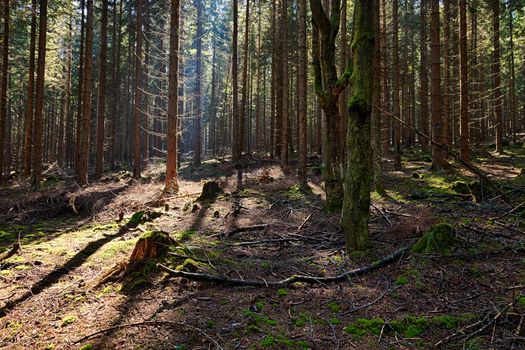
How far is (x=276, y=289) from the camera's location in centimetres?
535

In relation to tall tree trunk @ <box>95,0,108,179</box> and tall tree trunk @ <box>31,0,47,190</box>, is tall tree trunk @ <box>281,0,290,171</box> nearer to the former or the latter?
tall tree trunk @ <box>95,0,108,179</box>

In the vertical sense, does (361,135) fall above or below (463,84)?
below

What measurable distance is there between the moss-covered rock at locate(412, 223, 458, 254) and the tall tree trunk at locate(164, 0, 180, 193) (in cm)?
1011

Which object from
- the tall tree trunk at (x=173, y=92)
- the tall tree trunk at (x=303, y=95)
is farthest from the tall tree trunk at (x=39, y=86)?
the tall tree trunk at (x=303, y=95)

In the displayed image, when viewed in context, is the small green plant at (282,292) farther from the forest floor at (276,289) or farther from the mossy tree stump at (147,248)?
the mossy tree stump at (147,248)

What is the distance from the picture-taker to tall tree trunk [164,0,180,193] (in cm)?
1419

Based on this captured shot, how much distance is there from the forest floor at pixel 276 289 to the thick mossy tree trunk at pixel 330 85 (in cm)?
85

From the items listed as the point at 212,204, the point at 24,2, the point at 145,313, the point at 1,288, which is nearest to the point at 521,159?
the point at 212,204

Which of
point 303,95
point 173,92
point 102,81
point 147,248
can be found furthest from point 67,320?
point 102,81

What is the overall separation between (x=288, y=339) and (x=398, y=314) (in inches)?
57.8

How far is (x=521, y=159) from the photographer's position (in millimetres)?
17906

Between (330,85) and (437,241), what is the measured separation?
13.9 feet

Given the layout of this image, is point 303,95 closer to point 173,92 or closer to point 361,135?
point 173,92

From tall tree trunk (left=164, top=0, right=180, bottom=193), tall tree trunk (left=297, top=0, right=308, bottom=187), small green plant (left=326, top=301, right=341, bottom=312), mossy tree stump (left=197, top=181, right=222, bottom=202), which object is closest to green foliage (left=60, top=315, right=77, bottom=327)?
small green plant (left=326, top=301, right=341, bottom=312)
